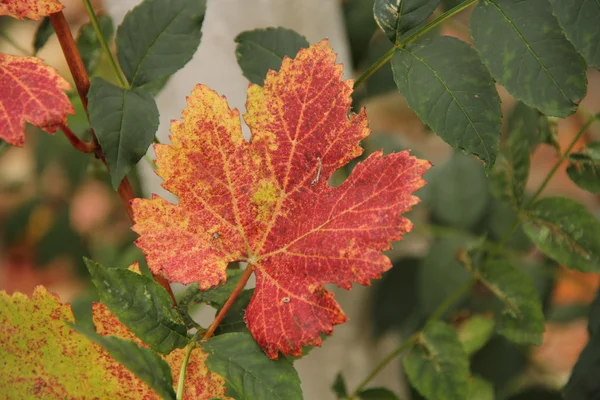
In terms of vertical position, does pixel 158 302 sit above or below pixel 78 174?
above

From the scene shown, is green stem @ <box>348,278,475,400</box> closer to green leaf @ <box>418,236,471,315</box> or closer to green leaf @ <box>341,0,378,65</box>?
green leaf @ <box>418,236,471,315</box>

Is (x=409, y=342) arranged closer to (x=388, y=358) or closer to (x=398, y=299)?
(x=388, y=358)

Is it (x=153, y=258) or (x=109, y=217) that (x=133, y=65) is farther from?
(x=109, y=217)

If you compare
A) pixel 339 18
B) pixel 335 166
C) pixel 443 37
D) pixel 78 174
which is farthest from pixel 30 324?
pixel 78 174

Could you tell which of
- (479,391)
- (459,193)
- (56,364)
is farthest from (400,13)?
(459,193)

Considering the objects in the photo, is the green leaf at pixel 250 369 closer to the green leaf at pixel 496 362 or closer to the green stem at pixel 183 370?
the green stem at pixel 183 370

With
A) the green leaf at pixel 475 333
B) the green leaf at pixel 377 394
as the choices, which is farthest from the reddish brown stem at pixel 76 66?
the green leaf at pixel 475 333
